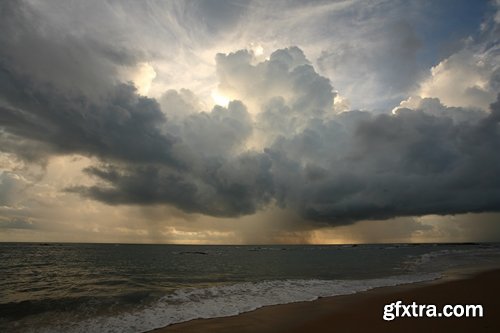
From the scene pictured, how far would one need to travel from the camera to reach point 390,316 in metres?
14.5

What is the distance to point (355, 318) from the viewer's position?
46.9 ft

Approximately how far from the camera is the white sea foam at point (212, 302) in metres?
14.0

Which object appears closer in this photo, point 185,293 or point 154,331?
point 154,331

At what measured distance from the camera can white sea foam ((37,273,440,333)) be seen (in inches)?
550

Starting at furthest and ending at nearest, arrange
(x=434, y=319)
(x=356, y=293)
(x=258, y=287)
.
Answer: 1. (x=258, y=287)
2. (x=356, y=293)
3. (x=434, y=319)

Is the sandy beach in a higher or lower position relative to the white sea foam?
higher

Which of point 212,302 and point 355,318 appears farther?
point 212,302

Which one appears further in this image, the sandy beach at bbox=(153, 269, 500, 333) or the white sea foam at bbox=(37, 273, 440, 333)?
the white sea foam at bbox=(37, 273, 440, 333)

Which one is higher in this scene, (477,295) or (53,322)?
(477,295)

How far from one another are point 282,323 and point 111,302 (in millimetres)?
11852

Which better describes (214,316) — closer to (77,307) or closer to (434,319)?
(77,307)

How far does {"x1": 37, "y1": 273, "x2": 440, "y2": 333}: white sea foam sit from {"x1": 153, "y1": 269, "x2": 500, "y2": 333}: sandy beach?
3.65ft

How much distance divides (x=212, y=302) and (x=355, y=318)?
845cm

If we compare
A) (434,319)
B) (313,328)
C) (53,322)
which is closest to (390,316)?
(434,319)
